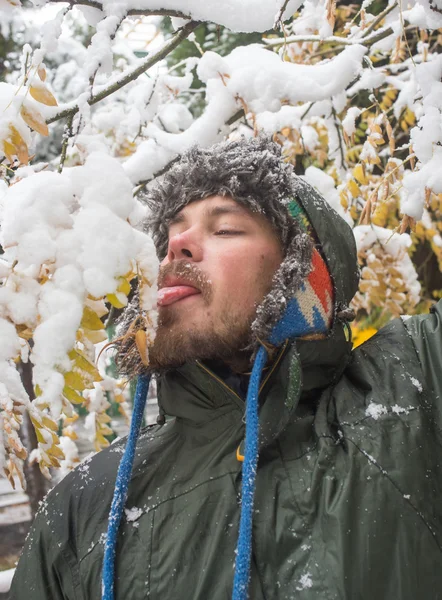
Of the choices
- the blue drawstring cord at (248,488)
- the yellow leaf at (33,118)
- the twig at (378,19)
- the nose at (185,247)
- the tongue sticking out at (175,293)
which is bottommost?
the blue drawstring cord at (248,488)

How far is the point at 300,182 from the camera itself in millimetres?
1587

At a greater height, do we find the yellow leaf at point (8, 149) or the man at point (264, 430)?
the yellow leaf at point (8, 149)

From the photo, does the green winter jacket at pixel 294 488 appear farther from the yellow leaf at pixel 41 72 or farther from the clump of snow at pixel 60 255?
the yellow leaf at pixel 41 72

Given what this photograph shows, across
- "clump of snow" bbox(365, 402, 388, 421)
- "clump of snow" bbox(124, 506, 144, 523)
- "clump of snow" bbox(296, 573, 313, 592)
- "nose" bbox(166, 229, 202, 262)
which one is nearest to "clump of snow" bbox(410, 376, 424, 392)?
"clump of snow" bbox(365, 402, 388, 421)

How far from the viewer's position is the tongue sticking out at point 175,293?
1361mm

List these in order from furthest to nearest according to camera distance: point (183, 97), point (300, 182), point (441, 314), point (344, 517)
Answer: point (183, 97) → point (300, 182) → point (441, 314) → point (344, 517)

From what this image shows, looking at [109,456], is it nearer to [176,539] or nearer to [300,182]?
[176,539]

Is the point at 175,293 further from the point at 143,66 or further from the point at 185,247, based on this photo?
the point at 143,66

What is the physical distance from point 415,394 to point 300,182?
0.70 metres

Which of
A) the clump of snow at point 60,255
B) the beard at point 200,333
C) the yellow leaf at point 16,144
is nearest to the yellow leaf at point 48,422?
the beard at point 200,333

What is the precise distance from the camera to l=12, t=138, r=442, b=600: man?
3.54ft

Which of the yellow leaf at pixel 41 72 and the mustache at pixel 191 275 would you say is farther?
the mustache at pixel 191 275

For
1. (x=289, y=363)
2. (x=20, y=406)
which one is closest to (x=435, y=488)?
(x=289, y=363)

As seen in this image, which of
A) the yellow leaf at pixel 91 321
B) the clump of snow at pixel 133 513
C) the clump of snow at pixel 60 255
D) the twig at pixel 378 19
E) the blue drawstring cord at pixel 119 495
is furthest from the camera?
the twig at pixel 378 19
